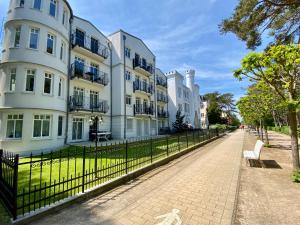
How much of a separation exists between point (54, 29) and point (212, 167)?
15423 millimetres

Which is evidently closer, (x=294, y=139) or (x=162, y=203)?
(x=162, y=203)

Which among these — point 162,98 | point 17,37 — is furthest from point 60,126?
point 162,98

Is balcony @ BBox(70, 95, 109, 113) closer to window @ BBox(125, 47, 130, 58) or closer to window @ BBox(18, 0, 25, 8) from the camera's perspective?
window @ BBox(125, 47, 130, 58)

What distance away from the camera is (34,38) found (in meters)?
14.2

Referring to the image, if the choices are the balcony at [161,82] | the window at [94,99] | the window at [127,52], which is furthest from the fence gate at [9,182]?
the balcony at [161,82]

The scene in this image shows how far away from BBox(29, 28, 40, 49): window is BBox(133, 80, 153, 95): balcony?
13.4 m

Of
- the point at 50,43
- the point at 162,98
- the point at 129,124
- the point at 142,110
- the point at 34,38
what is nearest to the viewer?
the point at 34,38

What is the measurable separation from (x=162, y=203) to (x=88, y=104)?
1701 cm

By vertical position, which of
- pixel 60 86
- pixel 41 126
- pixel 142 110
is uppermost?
pixel 60 86

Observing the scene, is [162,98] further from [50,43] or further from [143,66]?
[50,43]

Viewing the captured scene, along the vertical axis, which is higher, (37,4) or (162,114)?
(37,4)

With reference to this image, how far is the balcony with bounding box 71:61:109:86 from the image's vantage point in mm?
18188

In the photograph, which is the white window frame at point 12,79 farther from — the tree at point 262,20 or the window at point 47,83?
the tree at point 262,20

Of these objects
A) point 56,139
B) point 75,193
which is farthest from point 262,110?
point 56,139
